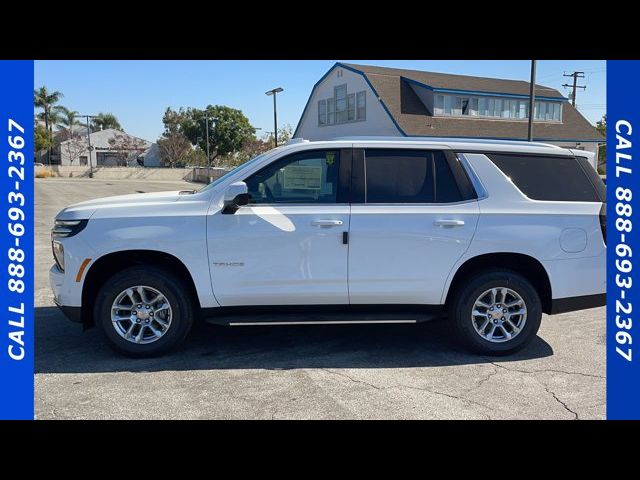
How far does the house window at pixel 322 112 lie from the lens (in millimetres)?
37188

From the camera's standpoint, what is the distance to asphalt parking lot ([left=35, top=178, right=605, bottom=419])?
3.61 meters

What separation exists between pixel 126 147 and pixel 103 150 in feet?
22.1

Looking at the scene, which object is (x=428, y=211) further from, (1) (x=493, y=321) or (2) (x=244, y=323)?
(2) (x=244, y=323)

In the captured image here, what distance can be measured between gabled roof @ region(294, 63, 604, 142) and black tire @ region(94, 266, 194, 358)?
27242mm

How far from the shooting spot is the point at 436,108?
3269 cm

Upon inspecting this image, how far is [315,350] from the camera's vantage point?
15.7 feet

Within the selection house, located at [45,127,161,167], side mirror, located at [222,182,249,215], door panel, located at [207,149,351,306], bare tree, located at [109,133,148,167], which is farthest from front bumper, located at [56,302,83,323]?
bare tree, located at [109,133,148,167]

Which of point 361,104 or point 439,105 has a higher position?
point 361,104

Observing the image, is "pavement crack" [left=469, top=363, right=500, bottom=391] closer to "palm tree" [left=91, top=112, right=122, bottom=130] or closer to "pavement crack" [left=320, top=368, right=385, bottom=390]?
"pavement crack" [left=320, top=368, right=385, bottom=390]

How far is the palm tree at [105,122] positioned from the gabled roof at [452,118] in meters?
61.8

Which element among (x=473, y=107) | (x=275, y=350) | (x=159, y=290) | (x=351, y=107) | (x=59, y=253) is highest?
(x=351, y=107)

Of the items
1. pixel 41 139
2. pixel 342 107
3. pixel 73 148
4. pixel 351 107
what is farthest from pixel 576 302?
pixel 73 148

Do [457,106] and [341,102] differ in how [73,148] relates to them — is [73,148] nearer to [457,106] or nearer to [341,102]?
[341,102]

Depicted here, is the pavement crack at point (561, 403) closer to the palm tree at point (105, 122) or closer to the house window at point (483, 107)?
the house window at point (483, 107)
